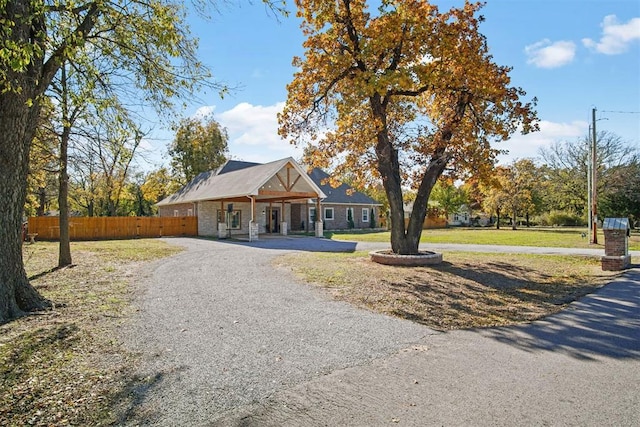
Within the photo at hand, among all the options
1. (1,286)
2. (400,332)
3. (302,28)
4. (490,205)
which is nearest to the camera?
(400,332)

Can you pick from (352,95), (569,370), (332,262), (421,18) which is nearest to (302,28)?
(352,95)

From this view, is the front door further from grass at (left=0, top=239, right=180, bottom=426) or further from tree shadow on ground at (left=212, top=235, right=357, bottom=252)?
grass at (left=0, top=239, right=180, bottom=426)

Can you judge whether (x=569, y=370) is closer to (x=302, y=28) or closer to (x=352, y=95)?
(x=352, y=95)

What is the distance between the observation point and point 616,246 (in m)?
11.1

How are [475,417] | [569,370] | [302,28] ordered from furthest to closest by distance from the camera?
[302,28], [569,370], [475,417]

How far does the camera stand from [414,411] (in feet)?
10.8

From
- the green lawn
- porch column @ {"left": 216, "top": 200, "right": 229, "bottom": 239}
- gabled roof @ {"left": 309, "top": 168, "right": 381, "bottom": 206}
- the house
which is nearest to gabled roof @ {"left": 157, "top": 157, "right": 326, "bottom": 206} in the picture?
the house

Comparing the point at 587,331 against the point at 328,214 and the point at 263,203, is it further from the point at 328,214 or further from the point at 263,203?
the point at 328,214

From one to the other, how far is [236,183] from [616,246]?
19.7 m

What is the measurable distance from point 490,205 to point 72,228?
3330 cm

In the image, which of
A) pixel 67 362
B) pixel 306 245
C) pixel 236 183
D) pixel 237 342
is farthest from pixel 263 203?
pixel 67 362

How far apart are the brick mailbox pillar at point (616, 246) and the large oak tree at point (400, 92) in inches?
151

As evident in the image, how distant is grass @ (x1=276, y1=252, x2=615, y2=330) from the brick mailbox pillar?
0.46 meters

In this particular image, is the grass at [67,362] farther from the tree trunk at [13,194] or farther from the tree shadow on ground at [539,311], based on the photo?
the tree shadow on ground at [539,311]
